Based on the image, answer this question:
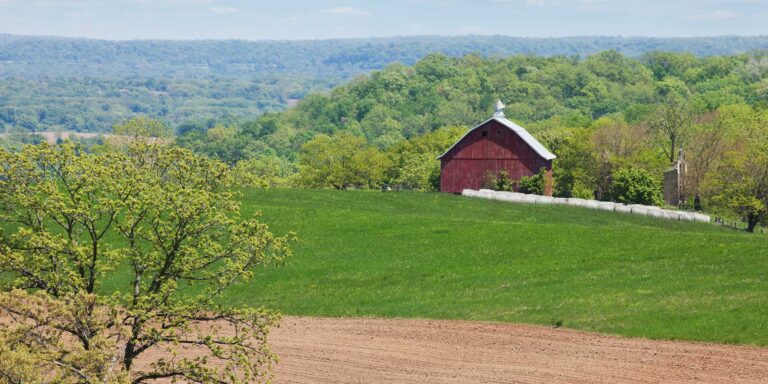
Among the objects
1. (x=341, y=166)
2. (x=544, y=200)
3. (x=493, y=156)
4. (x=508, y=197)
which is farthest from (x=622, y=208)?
(x=341, y=166)

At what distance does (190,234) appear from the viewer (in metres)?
27.8

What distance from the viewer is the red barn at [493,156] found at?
85.5m

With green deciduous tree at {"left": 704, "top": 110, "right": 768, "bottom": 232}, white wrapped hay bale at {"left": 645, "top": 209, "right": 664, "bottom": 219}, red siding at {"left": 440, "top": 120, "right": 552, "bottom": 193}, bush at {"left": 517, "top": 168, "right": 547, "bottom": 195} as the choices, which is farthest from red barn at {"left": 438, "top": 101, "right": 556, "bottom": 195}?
white wrapped hay bale at {"left": 645, "top": 209, "right": 664, "bottom": 219}

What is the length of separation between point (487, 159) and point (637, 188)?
1287 cm

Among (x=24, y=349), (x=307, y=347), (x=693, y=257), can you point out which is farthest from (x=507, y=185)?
(x=24, y=349)

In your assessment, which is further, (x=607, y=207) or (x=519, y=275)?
(x=607, y=207)

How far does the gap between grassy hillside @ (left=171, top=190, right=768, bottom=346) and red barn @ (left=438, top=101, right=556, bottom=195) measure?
21.6 m

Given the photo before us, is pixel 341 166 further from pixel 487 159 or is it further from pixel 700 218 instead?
pixel 700 218

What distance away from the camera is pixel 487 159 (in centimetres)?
8675

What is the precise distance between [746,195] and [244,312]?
56.4 metres

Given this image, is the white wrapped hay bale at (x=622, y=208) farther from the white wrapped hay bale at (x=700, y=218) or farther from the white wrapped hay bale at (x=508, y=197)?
the white wrapped hay bale at (x=508, y=197)

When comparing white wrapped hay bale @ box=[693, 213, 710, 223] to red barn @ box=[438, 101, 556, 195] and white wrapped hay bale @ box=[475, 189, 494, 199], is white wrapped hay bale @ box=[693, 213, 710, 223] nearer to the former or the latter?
white wrapped hay bale @ box=[475, 189, 494, 199]

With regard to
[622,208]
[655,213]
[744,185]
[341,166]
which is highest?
[744,185]

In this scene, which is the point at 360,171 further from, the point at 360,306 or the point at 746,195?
the point at 360,306
